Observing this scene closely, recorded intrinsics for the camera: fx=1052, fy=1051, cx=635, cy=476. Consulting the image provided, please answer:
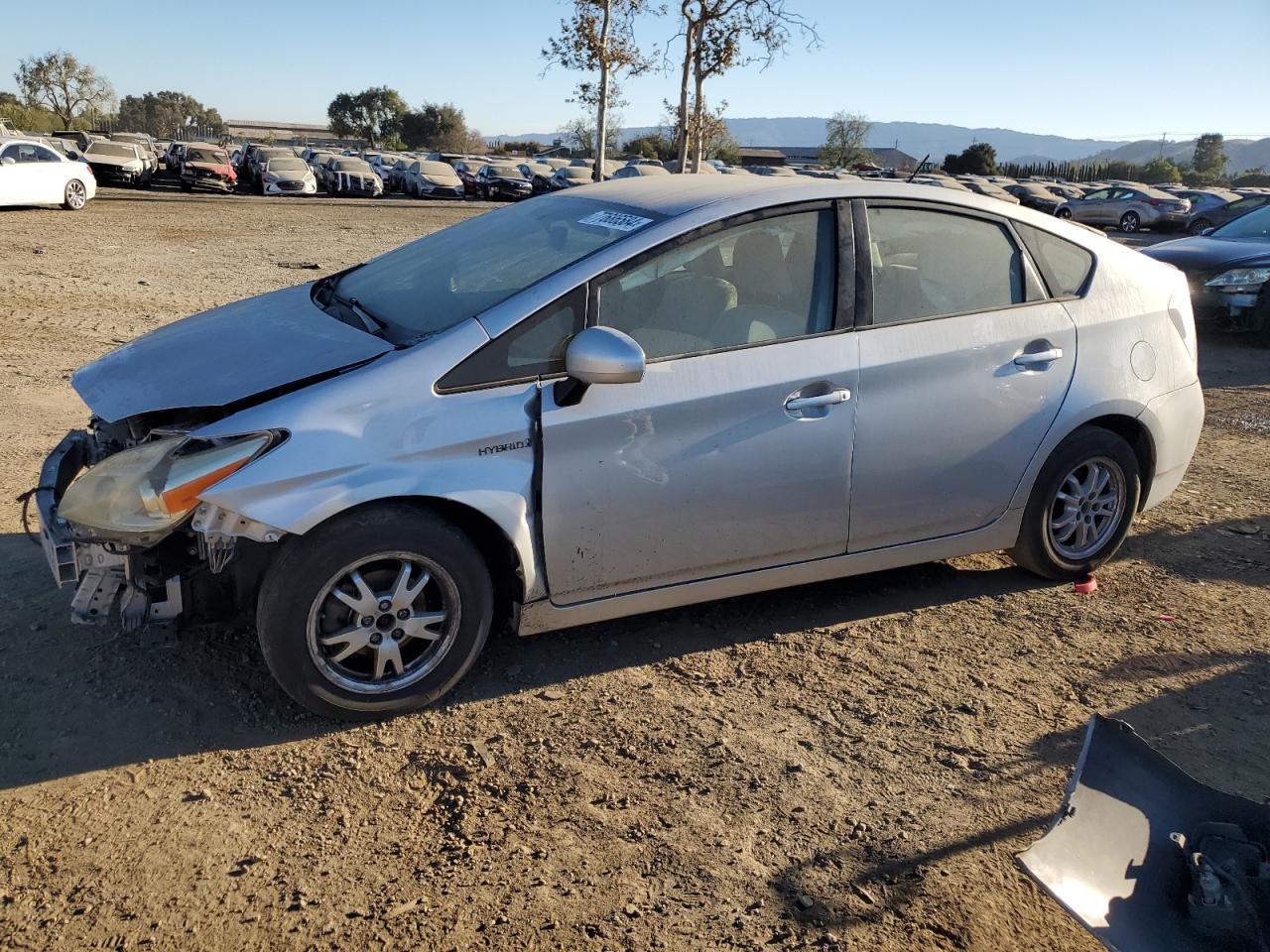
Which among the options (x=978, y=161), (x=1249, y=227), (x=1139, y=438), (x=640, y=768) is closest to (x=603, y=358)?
(x=640, y=768)

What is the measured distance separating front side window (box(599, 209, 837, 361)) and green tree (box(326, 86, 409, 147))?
9819 cm

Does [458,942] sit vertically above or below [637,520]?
below

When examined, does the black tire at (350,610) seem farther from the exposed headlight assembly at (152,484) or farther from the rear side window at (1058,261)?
the rear side window at (1058,261)

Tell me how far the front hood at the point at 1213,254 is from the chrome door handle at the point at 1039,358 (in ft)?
25.3

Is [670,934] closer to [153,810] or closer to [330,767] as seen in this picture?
[330,767]

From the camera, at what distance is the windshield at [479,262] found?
3781mm

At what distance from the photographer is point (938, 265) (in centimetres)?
424

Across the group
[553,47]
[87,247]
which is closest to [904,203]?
[87,247]

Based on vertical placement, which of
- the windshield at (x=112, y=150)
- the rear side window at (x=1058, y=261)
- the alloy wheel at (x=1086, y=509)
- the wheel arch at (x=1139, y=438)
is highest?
the windshield at (x=112, y=150)

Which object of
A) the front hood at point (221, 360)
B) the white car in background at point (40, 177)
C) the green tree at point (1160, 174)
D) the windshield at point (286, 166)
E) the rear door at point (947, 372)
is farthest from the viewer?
the green tree at point (1160, 174)

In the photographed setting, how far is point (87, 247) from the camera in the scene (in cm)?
1471

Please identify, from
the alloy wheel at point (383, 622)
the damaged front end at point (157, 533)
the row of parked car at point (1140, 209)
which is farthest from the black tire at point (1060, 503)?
the row of parked car at point (1140, 209)

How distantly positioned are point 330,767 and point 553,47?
30566 millimetres

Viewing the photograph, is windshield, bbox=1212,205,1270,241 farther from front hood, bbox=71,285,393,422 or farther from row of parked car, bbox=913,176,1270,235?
row of parked car, bbox=913,176,1270,235
